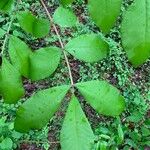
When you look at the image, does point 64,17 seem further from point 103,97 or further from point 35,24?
point 103,97

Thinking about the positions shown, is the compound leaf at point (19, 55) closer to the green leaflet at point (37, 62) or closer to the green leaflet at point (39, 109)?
the green leaflet at point (37, 62)

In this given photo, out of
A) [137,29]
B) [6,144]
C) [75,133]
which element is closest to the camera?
[137,29]

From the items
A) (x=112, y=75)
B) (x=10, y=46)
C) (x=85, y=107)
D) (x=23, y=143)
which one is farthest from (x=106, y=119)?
(x=10, y=46)

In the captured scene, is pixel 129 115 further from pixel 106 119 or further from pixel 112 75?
pixel 112 75

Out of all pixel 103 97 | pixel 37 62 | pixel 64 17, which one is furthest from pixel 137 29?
pixel 64 17

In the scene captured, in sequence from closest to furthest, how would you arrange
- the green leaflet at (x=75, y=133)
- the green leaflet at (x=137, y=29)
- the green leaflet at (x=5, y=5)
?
the green leaflet at (x=137, y=29) → the green leaflet at (x=75, y=133) → the green leaflet at (x=5, y=5)

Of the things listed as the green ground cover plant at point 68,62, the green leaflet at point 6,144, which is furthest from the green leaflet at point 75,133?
the green leaflet at point 6,144
